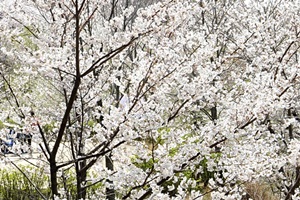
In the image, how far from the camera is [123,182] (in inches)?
111

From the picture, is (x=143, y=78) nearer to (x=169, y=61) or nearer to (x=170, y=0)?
(x=169, y=61)

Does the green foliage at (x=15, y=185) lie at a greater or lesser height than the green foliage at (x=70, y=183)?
greater

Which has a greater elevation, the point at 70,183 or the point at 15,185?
the point at 15,185

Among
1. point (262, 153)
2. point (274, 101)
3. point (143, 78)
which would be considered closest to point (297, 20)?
point (262, 153)

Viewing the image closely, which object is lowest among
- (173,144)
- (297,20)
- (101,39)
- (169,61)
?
(173,144)

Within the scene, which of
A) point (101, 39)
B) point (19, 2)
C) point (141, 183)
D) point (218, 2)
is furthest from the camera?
point (218, 2)

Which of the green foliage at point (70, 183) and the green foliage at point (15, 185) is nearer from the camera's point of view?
the green foliage at point (70, 183)

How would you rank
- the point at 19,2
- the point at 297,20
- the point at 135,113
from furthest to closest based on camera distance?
1. the point at 297,20
2. the point at 19,2
3. the point at 135,113

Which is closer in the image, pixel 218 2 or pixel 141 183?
pixel 141 183

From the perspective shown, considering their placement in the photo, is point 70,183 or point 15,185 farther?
point 15,185

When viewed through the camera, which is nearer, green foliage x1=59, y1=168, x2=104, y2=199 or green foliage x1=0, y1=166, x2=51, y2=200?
green foliage x1=59, y1=168, x2=104, y2=199

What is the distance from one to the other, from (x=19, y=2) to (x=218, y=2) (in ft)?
22.2

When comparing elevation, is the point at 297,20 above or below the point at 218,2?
below

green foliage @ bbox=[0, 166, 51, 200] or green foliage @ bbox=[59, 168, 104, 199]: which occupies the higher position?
green foliage @ bbox=[0, 166, 51, 200]
